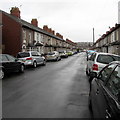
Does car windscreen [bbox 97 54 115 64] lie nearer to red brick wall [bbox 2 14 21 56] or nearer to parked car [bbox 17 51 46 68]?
parked car [bbox 17 51 46 68]

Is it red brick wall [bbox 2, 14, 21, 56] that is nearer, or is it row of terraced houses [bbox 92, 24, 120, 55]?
red brick wall [bbox 2, 14, 21, 56]

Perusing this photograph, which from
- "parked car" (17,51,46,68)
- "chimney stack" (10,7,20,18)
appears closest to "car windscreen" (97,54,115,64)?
"parked car" (17,51,46,68)

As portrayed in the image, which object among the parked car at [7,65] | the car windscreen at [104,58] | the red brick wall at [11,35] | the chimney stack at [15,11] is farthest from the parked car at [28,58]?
the chimney stack at [15,11]

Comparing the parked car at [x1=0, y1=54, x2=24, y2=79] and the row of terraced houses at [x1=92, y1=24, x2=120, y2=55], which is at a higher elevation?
the row of terraced houses at [x1=92, y1=24, x2=120, y2=55]

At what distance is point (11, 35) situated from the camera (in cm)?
2555

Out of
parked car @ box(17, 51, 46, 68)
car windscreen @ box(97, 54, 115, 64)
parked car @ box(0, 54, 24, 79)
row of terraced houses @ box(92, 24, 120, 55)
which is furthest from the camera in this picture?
row of terraced houses @ box(92, 24, 120, 55)

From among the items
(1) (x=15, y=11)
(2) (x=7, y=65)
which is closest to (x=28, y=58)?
(2) (x=7, y=65)

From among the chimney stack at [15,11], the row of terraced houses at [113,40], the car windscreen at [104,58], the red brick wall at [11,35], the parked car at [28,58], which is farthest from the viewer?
the row of terraced houses at [113,40]

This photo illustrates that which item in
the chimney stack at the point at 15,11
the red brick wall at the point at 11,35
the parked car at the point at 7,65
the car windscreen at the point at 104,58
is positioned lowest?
the parked car at the point at 7,65

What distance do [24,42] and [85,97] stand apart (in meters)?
22.0

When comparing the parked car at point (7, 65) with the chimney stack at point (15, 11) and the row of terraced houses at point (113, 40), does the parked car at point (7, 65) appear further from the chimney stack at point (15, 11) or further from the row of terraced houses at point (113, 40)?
the row of terraced houses at point (113, 40)

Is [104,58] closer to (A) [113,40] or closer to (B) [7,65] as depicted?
(B) [7,65]

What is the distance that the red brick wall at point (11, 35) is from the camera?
24766mm

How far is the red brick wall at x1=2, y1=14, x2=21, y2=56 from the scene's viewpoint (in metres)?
24.8
